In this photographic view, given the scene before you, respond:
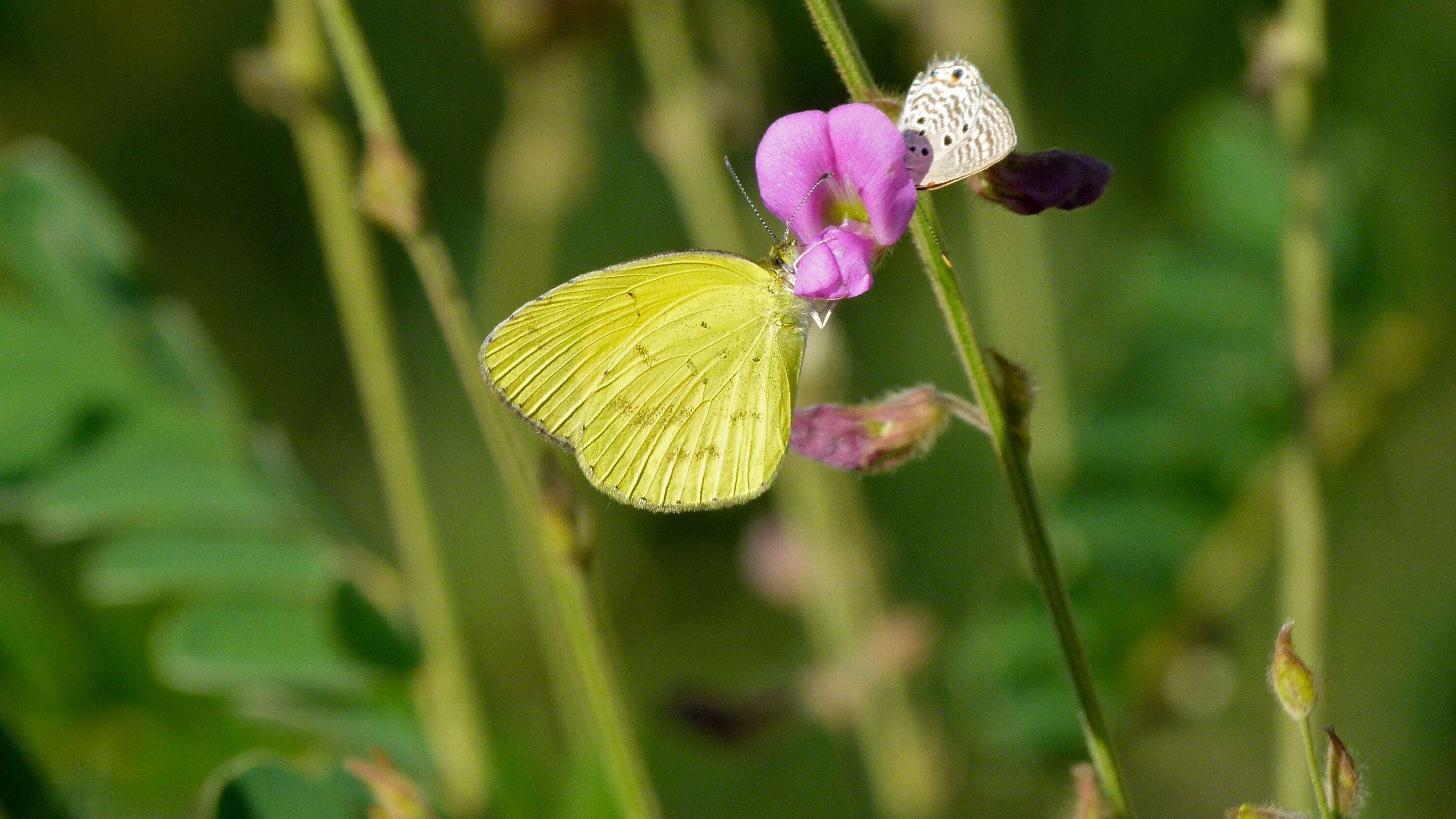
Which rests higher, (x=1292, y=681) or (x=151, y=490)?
(x=151, y=490)

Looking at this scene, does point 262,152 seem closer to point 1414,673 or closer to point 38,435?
point 38,435

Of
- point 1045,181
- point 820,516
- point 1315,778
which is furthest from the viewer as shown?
point 820,516

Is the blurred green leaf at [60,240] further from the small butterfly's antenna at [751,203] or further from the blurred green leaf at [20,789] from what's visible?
the small butterfly's antenna at [751,203]

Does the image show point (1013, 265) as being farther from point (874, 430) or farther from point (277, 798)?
point (277, 798)

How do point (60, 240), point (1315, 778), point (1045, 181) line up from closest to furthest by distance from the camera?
point (1315, 778) < point (1045, 181) < point (60, 240)

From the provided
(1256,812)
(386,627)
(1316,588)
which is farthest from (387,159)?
(1316,588)

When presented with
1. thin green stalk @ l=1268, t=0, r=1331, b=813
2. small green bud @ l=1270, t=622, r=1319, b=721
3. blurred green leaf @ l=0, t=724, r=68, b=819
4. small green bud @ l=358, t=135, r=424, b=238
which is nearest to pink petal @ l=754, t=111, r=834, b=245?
small green bud @ l=358, t=135, r=424, b=238

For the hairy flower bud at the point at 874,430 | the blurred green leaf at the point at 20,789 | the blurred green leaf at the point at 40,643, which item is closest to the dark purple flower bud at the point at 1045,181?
the hairy flower bud at the point at 874,430

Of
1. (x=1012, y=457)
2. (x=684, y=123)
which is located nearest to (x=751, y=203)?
(x=1012, y=457)
